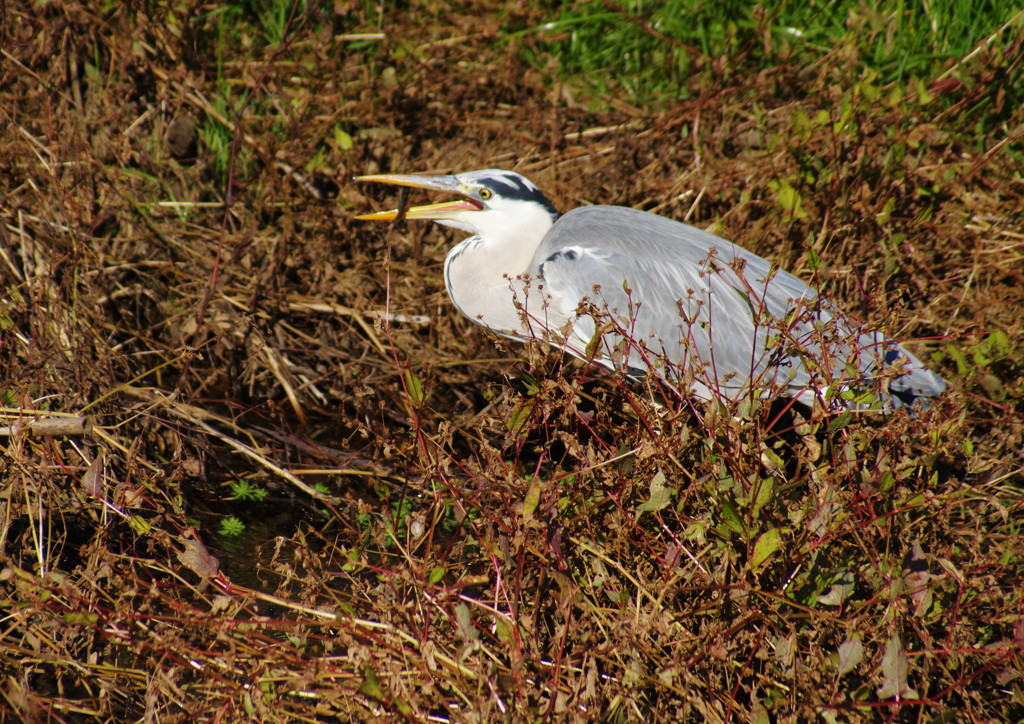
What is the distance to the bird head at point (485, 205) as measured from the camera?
3.46 meters

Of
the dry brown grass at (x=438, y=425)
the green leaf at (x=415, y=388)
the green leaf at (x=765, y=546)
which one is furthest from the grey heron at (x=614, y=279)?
the green leaf at (x=765, y=546)

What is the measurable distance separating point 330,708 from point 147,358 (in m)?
2.06

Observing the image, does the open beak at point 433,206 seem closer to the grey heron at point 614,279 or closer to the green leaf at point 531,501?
the grey heron at point 614,279

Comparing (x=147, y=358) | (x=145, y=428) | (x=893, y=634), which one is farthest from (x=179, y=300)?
(x=893, y=634)

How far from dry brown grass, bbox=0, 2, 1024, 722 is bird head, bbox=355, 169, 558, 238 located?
0.45m

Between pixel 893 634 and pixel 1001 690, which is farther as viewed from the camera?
pixel 1001 690

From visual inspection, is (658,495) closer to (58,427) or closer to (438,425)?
(438,425)

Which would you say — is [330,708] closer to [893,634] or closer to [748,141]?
[893,634]

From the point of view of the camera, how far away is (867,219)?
3.54 metres

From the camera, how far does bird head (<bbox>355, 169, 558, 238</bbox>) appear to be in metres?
3.46

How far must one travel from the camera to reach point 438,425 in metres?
2.31

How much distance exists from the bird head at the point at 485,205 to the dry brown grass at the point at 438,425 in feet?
1.48

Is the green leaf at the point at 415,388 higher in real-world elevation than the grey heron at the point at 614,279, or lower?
higher

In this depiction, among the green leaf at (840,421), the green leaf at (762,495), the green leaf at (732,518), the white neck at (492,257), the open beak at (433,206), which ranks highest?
the green leaf at (840,421)
